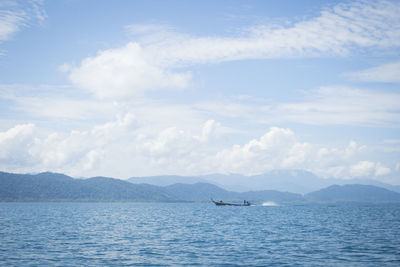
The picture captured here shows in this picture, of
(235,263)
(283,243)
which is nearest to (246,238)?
(283,243)

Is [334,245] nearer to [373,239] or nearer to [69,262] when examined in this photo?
[373,239]

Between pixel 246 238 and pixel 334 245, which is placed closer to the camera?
pixel 334 245

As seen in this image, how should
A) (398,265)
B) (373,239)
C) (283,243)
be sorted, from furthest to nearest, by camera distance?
(373,239) < (283,243) < (398,265)

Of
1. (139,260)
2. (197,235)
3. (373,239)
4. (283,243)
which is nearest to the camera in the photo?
(139,260)

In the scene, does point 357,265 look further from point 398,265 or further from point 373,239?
point 373,239

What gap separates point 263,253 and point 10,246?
134ft

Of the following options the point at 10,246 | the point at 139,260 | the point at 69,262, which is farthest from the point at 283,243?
the point at 10,246

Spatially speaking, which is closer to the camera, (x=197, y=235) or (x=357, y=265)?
(x=357, y=265)

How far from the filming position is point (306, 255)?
50125mm

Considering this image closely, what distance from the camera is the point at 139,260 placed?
4638cm

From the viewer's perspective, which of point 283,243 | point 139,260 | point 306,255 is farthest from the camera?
point 283,243

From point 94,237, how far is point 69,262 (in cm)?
2489

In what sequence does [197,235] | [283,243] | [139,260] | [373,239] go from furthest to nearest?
[197,235] → [373,239] → [283,243] → [139,260]

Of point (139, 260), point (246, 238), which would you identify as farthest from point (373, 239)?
point (139, 260)
